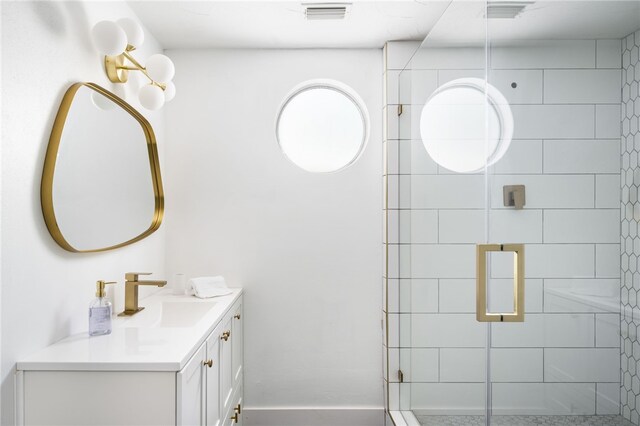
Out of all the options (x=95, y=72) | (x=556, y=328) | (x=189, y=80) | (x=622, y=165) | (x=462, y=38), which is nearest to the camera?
(x=622, y=165)

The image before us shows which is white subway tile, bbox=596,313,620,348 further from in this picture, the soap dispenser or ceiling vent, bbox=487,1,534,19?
the soap dispenser

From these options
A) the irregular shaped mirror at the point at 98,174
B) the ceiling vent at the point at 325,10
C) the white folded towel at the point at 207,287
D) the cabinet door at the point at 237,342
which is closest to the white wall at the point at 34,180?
the irregular shaped mirror at the point at 98,174

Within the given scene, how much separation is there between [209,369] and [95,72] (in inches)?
50.2

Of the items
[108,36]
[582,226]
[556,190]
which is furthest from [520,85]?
[108,36]

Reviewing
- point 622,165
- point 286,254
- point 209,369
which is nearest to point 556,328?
point 622,165

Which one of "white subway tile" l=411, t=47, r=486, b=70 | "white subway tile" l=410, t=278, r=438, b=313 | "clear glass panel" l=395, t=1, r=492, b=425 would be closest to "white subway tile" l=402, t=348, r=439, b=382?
"clear glass panel" l=395, t=1, r=492, b=425

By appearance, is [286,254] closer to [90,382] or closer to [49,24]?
[90,382]

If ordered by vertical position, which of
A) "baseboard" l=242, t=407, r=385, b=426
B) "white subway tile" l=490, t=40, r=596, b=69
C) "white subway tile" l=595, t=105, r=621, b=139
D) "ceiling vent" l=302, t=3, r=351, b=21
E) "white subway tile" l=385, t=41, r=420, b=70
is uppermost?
"ceiling vent" l=302, t=3, r=351, b=21

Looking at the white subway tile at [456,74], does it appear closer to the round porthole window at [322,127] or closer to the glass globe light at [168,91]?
the round porthole window at [322,127]

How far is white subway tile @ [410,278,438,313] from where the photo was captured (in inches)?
69.2

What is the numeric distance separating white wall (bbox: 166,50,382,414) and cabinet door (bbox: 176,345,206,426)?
958mm

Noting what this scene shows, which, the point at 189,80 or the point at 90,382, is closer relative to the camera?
the point at 90,382

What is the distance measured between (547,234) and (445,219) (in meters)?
0.51

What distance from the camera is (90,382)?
3.98 feet
